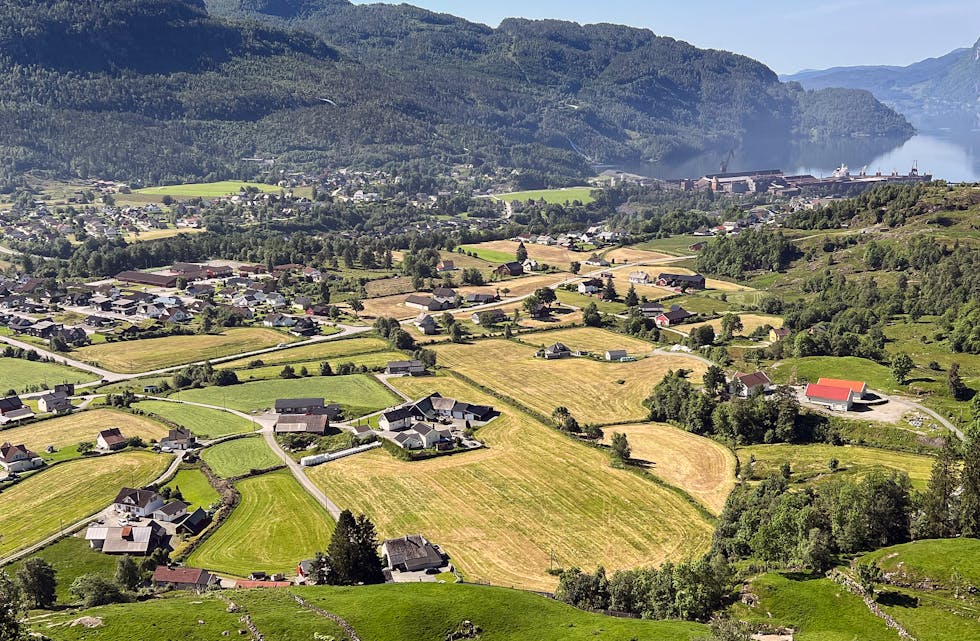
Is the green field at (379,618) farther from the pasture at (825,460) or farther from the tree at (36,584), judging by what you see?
the pasture at (825,460)

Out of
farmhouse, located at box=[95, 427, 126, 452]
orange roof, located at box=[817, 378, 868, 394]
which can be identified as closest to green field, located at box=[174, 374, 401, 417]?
farmhouse, located at box=[95, 427, 126, 452]

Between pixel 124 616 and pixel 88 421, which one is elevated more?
pixel 124 616

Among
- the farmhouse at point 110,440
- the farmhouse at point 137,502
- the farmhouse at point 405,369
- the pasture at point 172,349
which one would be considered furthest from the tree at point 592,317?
the farmhouse at point 137,502

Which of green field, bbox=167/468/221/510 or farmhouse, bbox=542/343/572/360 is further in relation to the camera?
farmhouse, bbox=542/343/572/360

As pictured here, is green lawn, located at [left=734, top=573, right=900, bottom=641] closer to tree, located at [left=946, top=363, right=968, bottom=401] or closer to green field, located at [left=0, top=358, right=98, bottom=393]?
tree, located at [left=946, top=363, right=968, bottom=401]

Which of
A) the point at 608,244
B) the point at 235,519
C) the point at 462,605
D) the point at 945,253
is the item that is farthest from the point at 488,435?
the point at 608,244

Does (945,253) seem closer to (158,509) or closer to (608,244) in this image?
(608,244)

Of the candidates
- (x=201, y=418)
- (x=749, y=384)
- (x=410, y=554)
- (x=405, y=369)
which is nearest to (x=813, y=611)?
(x=410, y=554)
